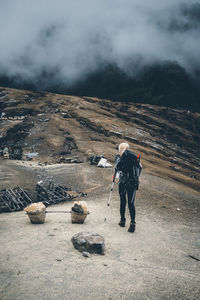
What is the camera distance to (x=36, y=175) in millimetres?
11906

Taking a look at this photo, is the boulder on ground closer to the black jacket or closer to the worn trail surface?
the worn trail surface

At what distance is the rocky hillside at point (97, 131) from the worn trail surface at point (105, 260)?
9.68 metres

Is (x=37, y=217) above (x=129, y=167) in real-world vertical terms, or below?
below

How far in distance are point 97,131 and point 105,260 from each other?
20938 mm

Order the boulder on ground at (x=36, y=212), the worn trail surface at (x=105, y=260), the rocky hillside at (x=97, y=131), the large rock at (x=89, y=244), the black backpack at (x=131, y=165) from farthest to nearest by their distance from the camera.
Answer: the rocky hillside at (x=97, y=131), the boulder on ground at (x=36, y=212), the black backpack at (x=131, y=165), the large rock at (x=89, y=244), the worn trail surface at (x=105, y=260)

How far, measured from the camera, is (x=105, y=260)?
3.31m

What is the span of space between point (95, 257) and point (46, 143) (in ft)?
55.9

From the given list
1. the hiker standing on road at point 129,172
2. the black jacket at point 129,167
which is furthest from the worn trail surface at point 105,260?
the black jacket at point 129,167

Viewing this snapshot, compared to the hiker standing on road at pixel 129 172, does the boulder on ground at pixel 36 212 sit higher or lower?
lower

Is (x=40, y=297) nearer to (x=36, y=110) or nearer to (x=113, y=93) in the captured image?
(x=36, y=110)

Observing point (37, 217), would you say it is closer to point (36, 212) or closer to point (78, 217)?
point (36, 212)

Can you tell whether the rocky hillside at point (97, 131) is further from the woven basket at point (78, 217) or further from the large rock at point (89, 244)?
the large rock at point (89, 244)

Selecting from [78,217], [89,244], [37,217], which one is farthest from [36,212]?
[89,244]

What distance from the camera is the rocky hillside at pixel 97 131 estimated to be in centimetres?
1803
